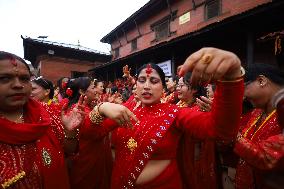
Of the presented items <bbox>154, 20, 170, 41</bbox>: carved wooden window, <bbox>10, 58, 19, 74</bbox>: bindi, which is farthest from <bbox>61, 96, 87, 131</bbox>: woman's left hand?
<bbox>154, 20, 170, 41</bbox>: carved wooden window

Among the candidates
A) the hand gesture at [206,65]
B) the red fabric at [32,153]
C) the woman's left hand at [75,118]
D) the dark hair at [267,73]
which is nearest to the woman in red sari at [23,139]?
the red fabric at [32,153]

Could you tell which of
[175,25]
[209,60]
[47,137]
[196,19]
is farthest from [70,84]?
[175,25]

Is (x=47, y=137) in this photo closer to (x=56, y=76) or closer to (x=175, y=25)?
(x=175, y=25)

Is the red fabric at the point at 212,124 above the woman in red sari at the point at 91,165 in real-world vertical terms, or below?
above

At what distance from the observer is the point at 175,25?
14164 millimetres

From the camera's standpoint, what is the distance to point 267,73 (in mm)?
2537

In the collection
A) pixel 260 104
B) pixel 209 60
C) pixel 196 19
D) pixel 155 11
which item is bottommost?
pixel 260 104

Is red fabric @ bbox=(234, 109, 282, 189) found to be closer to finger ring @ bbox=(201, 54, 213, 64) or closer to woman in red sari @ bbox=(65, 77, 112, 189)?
finger ring @ bbox=(201, 54, 213, 64)

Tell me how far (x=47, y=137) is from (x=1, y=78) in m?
0.55

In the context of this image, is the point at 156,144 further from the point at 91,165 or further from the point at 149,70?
the point at 91,165

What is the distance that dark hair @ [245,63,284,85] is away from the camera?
2.51 metres

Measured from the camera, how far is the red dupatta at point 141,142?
7.33 feet

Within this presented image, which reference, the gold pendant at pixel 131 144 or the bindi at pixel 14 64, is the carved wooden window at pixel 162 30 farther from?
the bindi at pixel 14 64

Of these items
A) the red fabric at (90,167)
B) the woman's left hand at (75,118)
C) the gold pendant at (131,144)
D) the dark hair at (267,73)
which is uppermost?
the dark hair at (267,73)
